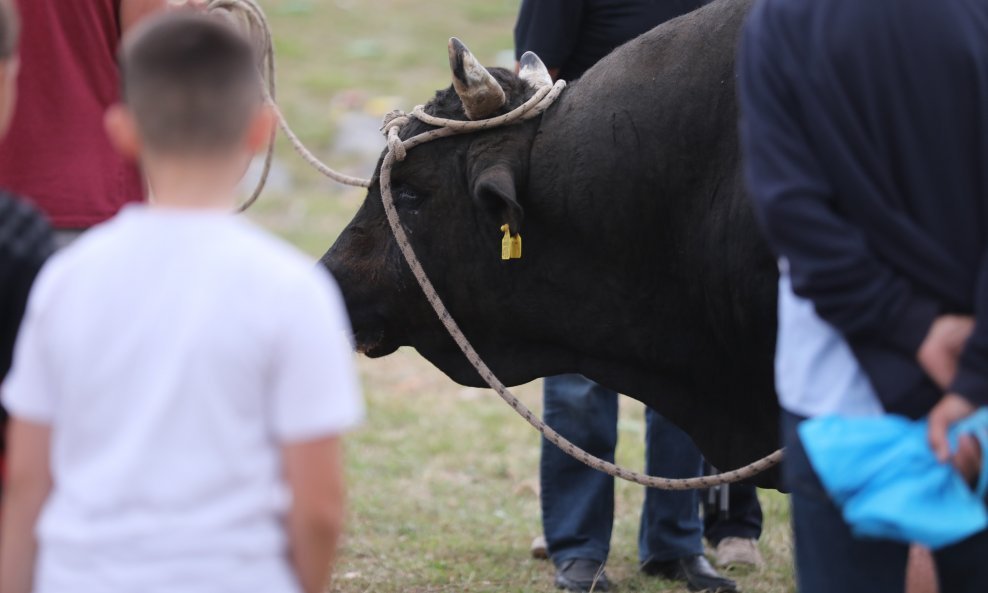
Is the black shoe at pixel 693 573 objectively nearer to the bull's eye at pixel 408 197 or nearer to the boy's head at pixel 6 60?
the bull's eye at pixel 408 197

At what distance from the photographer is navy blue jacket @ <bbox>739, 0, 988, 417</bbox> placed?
2.55 metres

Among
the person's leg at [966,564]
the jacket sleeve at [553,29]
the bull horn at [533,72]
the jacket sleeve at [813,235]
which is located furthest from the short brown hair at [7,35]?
the jacket sleeve at [553,29]

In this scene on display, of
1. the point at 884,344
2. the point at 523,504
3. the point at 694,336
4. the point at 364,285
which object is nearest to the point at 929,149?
the point at 884,344

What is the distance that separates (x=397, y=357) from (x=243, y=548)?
22.5 ft

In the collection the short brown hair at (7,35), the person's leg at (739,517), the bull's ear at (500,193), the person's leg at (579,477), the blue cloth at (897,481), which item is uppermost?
the short brown hair at (7,35)

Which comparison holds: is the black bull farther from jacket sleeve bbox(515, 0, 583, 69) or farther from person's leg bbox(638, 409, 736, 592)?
person's leg bbox(638, 409, 736, 592)

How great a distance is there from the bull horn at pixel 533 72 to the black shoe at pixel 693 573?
77.6 inches

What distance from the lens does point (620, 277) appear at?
439 centimetres

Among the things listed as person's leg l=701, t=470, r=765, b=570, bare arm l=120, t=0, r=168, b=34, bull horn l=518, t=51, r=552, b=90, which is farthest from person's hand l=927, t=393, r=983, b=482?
person's leg l=701, t=470, r=765, b=570

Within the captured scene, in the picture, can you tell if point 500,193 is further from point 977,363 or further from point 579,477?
point 977,363

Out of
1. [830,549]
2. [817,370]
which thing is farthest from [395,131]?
[830,549]

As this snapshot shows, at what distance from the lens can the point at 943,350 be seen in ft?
8.29

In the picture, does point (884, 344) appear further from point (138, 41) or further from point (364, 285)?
point (364, 285)

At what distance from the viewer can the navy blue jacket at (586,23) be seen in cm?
512
